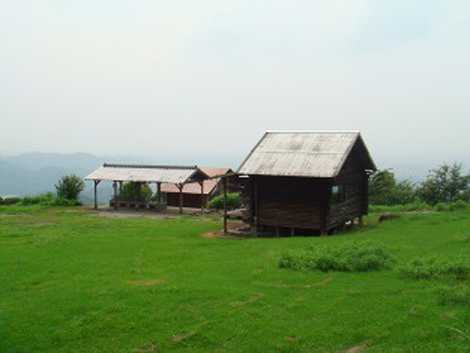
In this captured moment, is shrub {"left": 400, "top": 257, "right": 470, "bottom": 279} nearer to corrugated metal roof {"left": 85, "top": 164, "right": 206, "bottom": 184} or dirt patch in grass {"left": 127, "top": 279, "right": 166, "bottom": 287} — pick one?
dirt patch in grass {"left": 127, "top": 279, "right": 166, "bottom": 287}

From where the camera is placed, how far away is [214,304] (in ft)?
38.1

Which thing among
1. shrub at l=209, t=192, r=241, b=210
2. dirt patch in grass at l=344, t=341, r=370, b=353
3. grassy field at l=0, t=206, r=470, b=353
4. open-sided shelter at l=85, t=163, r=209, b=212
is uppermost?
open-sided shelter at l=85, t=163, r=209, b=212

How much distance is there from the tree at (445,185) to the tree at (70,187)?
33.7 meters

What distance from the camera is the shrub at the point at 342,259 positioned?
1466cm

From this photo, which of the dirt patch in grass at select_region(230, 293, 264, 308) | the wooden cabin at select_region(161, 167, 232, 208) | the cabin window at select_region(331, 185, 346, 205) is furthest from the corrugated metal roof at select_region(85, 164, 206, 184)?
the dirt patch in grass at select_region(230, 293, 264, 308)

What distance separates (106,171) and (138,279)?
1303 inches

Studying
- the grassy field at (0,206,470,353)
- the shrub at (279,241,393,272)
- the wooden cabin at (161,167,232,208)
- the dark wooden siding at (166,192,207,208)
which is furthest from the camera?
the dark wooden siding at (166,192,207,208)

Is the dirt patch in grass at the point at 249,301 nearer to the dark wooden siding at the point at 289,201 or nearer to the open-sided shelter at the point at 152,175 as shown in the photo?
the dark wooden siding at the point at 289,201

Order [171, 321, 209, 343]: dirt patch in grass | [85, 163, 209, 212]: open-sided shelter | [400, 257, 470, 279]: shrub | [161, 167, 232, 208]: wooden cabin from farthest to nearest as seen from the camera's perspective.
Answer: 1. [161, 167, 232, 208]: wooden cabin
2. [85, 163, 209, 212]: open-sided shelter
3. [400, 257, 470, 279]: shrub
4. [171, 321, 209, 343]: dirt patch in grass

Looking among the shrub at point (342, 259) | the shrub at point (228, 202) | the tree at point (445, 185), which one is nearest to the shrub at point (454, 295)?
the shrub at point (342, 259)

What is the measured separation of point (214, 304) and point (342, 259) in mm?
5109

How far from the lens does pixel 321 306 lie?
1117 centimetres

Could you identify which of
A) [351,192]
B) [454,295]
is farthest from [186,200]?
[454,295]

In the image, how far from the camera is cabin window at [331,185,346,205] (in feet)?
87.1
